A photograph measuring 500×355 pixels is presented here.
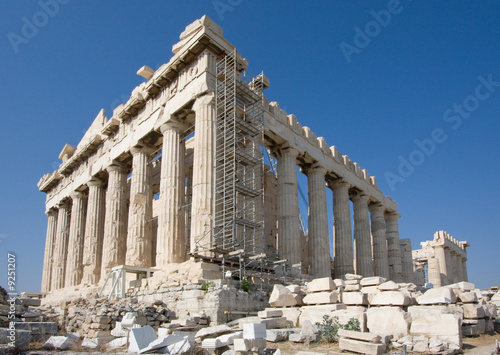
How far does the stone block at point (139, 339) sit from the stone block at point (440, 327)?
6.13 m

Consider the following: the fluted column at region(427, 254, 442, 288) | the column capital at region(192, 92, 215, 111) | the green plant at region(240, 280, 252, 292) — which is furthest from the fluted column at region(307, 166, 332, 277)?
the fluted column at region(427, 254, 442, 288)

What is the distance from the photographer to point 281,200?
2558 cm

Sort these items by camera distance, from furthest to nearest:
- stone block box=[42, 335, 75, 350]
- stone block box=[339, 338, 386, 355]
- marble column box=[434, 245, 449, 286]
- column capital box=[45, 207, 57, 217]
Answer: marble column box=[434, 245, 449, 286] → column capital box=[45, 207, 57, 217] → stone block box=[42, 335, 75, 350] → stone block box=[339, 338, 386, 355]

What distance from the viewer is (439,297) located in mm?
11898

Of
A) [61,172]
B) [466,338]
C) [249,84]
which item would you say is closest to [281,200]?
[249,84]

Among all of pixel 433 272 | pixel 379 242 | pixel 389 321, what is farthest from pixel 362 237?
pixel 389 321

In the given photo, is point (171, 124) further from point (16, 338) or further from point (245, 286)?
point (16, 338)

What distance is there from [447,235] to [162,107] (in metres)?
35.0

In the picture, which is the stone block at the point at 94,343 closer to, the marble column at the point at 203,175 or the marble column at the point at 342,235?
the marble column at the point at 203,175

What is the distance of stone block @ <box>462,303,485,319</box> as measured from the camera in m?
11.8

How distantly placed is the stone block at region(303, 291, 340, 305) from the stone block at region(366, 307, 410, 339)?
6.02 ft

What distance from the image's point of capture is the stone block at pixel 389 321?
1104 cm

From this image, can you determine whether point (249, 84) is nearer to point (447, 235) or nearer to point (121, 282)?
point (121, 282)

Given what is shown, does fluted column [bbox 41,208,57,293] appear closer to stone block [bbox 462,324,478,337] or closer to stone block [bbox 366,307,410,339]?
stone block [bbox 366,307,410,339]
